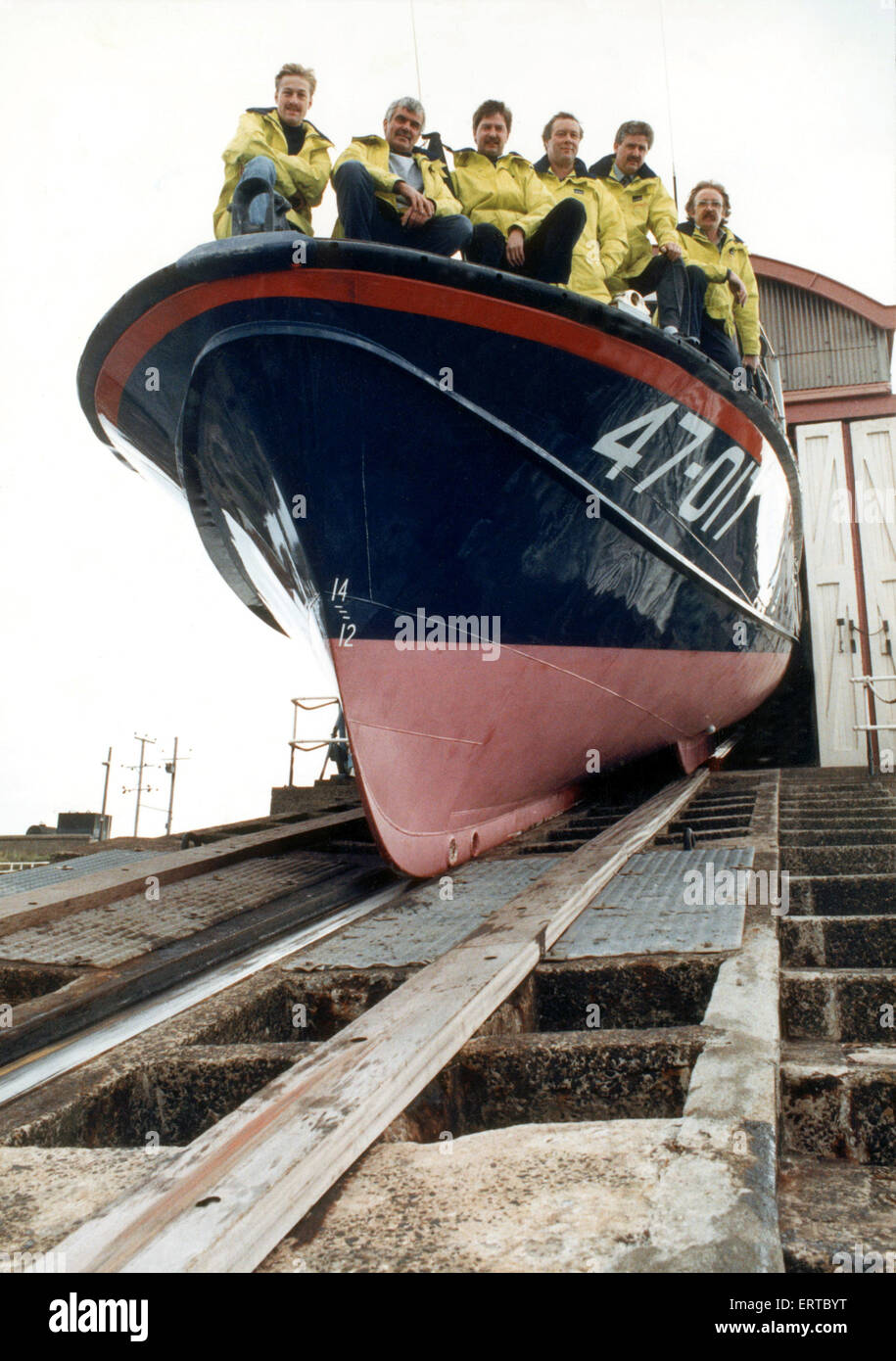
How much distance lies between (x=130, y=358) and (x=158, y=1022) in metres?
2.95

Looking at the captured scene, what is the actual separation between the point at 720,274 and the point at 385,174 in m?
2.93

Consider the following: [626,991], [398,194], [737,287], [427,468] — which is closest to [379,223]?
[398,194]

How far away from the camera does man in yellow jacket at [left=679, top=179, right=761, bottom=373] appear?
18.8 feet

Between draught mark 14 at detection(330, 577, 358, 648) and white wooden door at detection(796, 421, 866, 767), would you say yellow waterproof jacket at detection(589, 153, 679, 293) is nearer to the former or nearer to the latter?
draught mark 14 at detection(330, 577, 358, 648)

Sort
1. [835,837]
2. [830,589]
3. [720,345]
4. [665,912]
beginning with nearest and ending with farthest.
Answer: [665,912]
[835,837]
[720,345]
[830,589]

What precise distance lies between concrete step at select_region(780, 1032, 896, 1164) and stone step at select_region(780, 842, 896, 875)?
6.21 ft

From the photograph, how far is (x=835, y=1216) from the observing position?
0.99m

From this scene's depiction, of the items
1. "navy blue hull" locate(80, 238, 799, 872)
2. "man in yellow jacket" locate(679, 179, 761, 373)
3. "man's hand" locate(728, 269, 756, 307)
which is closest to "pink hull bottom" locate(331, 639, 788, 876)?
"navy blue hull" locate(80, 238, 799, 872)

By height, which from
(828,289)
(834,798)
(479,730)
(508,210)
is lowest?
(834,798)

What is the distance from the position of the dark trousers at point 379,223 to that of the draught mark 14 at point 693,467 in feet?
3.49

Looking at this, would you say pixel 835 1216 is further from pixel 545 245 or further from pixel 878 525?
pixel 878 525

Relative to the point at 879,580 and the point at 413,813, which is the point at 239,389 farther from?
the point at 879,580

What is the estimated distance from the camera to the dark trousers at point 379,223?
350 cm

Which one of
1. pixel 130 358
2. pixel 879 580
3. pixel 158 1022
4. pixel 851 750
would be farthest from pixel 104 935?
pixel 879 580
